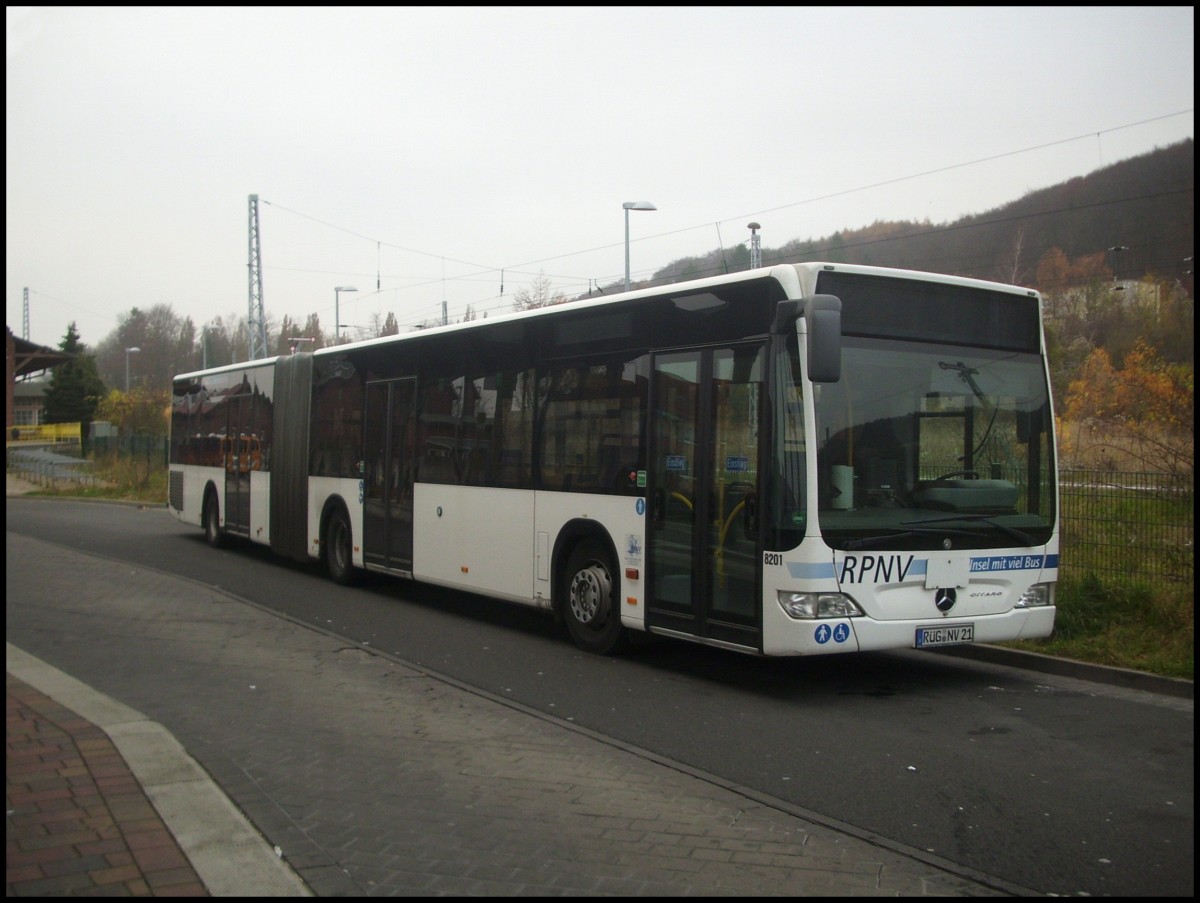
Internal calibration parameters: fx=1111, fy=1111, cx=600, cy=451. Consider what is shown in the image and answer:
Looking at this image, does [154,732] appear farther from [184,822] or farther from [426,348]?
[426,348]

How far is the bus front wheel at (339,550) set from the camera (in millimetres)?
14992

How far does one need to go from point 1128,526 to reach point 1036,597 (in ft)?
6.19

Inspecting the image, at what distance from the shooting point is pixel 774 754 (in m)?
6.70

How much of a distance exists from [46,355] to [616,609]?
4888 centimetres

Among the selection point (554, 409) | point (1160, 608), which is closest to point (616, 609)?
point (554, 409)

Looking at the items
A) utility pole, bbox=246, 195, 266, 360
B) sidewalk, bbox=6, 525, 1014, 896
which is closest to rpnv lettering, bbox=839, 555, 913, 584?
sidewalk, bbox=6, 525, 1014, 896

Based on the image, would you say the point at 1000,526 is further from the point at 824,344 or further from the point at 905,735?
the point at 824,344

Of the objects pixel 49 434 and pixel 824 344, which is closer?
pixel 824 344

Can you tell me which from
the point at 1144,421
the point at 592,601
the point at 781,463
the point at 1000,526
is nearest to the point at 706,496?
the point at 781,463

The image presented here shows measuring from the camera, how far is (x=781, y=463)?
788 cm

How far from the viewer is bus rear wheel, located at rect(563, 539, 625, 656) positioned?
31.9ft

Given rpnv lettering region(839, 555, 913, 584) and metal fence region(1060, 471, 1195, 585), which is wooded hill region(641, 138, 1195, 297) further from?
rpnv lettering region(839, 555, 913, 584)

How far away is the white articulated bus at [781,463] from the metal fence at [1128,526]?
1.55m

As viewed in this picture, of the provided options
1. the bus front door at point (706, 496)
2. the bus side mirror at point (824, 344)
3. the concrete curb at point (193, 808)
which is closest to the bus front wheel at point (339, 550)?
the bus front door at point (706, 496)
